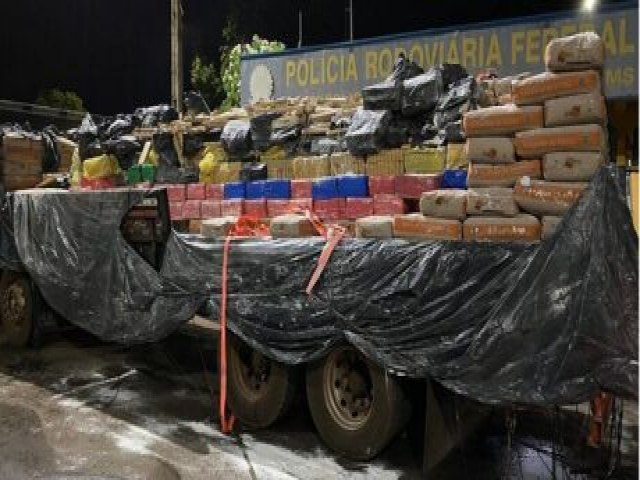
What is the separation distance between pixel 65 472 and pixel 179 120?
482 centimetres

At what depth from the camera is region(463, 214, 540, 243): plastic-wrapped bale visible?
4.33 metres

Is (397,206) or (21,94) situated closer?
(397,206)

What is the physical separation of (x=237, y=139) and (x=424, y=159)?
251cm

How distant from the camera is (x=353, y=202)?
5848 millimetres

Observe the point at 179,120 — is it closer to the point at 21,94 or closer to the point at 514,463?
the point at 514,463

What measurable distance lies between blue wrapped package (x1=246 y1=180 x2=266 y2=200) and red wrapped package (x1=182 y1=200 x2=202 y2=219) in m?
0.70

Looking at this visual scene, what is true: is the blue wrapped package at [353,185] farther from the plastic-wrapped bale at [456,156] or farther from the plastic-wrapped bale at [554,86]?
the plastic-wrapped bale at [554,86]

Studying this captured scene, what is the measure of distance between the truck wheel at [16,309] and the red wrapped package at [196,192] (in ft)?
10.5

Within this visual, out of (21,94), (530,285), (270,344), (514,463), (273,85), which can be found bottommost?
(514,463)

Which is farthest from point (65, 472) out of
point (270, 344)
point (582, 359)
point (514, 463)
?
point (582, 359)

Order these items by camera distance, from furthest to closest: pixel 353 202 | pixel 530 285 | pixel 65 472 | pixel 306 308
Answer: pixel 353 202 → pixel 306 308 → pixel 65 472 → pixel 530 285

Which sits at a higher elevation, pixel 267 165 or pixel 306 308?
pixel 267 165

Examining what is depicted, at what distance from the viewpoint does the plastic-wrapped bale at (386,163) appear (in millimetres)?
5934

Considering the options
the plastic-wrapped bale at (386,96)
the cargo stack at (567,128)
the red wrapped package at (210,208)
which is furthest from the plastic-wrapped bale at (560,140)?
the red wrapped package at (210,208)
